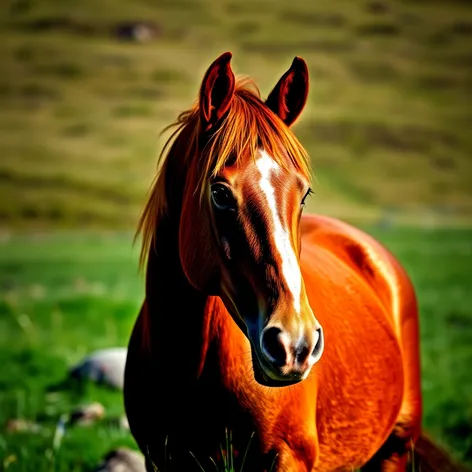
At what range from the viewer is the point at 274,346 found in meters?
2.90

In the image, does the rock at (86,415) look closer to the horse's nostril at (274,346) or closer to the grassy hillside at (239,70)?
the horse's nostril at (274,346)

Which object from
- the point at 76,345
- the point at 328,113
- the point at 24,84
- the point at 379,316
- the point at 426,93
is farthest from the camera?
the point at 426,93

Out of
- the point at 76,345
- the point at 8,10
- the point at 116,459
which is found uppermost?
the point at 116,459

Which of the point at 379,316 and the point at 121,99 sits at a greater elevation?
the point at 379,316

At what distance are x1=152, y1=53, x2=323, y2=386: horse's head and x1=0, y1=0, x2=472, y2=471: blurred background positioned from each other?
53 centimetres

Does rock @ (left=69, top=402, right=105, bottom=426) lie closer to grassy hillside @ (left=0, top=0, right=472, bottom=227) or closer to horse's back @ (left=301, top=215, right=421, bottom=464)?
horse's back @ (left=301, top=215, right=421, bottom=464)

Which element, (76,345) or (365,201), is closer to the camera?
(76,345)

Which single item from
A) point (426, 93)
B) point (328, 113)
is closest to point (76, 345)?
point (328, 113)

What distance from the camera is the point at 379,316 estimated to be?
15.9 ft

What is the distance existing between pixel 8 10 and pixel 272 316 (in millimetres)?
151283

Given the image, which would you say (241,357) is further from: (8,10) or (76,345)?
(8,10)

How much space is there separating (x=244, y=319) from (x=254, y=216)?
42 cm

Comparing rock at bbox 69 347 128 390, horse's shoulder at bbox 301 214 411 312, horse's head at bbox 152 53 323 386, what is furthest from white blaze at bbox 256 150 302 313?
rock at bbox 69 347 128 390

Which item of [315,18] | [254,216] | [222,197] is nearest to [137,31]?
[315,18]
